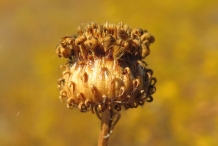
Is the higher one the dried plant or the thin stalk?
the dried plant

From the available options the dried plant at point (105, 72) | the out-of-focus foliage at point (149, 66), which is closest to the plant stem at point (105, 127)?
the dried plant at point (105, 72)

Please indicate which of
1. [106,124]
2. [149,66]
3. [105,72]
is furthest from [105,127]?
[149,66]

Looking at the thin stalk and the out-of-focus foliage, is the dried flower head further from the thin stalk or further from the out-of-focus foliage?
the out-of-focus foliage

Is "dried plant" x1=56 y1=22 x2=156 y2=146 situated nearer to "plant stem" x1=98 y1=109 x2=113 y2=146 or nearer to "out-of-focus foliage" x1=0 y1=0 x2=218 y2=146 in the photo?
"plant stem" x1=98 y1=109 x2=113 y2=146

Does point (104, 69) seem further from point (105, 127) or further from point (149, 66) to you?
point (149, 66)

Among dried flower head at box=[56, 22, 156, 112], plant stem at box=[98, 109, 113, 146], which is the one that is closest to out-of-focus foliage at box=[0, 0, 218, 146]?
dried flower head at box=[56, 22, 156, 112]

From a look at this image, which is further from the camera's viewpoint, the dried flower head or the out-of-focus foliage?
the out-of-focus foliage

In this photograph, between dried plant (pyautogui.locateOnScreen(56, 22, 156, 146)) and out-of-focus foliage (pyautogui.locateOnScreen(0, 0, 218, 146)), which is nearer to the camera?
dried plant (pyautogui.locateOnScreen(56, 22, 156, 146))

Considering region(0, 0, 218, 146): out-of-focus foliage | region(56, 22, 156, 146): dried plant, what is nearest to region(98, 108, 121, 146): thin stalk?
region(56, 22, 156, 146): dried plant
